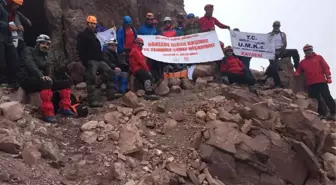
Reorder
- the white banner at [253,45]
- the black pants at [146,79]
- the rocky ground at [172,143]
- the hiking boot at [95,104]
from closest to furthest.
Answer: the rocky ground at [172,143] → the hiking boot at [95,104] → the black pants at [146,79] → the white banner at [253,45]

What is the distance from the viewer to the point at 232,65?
45.7 feet

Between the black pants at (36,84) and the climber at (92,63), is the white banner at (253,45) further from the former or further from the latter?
the black pants at (36,84)

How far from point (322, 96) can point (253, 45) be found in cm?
286

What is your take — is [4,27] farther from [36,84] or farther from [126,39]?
[126,39]

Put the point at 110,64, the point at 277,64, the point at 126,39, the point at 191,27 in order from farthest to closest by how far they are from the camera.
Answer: the point at 277,64 < the point at 191,27 < the point at 126,39 < the point at 110,64

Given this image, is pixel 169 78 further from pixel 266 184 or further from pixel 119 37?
pixel 266 184

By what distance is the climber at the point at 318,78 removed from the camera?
13695 millimetres

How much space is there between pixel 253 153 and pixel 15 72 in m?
5.95

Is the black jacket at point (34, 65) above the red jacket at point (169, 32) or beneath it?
beneath

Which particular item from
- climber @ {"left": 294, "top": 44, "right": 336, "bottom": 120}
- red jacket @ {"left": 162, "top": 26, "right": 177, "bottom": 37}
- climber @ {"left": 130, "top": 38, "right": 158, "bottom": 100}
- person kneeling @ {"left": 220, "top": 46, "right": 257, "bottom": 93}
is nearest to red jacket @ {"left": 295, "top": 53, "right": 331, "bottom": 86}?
climber @ {"left": 294, "top": 44, "right": 336, "bottom": 120}

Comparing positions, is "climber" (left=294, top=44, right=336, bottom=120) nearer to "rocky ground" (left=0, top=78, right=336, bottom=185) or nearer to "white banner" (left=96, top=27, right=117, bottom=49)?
"rocky ground" (left=0, top=78, right=336, bottom=185)

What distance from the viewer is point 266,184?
31.5 ft

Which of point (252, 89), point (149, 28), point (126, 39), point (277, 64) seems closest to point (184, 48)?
point (149, 28)

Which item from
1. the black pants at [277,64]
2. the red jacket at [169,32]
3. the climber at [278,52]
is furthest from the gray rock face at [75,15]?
the black pants at [277,64]
